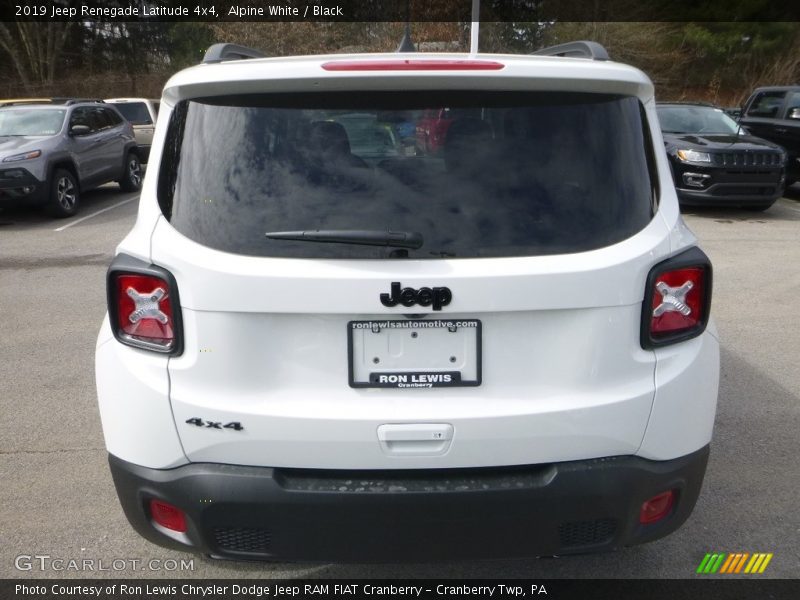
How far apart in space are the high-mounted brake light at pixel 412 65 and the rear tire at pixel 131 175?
13.5 metres

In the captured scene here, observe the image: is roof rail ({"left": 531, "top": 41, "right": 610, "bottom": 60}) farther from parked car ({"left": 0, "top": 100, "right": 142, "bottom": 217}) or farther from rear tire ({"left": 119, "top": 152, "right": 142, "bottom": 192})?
rear tire ({"left": 119, "top": 152, "right": 142, "bottom": 192})

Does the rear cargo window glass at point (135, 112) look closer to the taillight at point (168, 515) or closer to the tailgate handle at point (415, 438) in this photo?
the taillight at point (168, 515)

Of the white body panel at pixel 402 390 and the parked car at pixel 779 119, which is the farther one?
the parked car at pixel 779 119

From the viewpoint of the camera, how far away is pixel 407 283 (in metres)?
2.10

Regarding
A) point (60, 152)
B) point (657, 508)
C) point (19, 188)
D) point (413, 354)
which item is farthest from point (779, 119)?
point (413, 354)

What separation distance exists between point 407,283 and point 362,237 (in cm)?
19

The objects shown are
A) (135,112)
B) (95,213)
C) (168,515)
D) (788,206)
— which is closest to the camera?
(168,515)

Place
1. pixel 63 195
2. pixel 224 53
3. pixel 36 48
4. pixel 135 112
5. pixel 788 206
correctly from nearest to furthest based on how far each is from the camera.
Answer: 1. pixel 224 53
2. pixel 63 195
3. pixel 788 206
4. pixel 135 112
5. pixel 36 48

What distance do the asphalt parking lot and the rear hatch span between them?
102 centimetres

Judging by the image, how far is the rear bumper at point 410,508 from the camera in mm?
2168

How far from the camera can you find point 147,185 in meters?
2.39

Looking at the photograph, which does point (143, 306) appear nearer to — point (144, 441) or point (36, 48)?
point (144, 441)

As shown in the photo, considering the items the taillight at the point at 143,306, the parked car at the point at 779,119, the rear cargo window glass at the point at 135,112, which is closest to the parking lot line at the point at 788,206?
the parked car at the point at 779,119

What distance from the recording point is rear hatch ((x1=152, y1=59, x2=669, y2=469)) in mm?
2119
